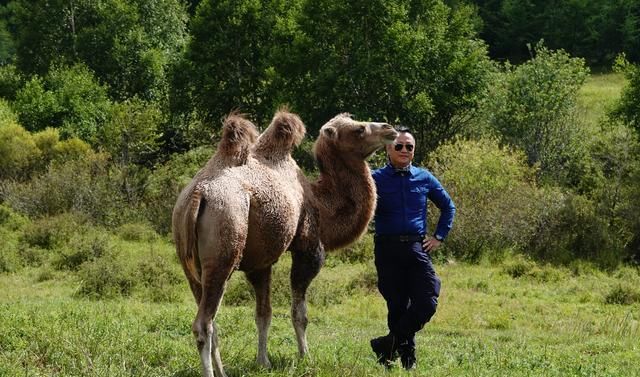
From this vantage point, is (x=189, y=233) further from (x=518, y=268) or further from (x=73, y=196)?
(x=73, y=196)

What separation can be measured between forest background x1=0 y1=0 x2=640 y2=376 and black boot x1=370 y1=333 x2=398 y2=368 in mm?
284

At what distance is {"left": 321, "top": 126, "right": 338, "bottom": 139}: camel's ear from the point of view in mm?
7516

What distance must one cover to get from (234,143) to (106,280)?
422 inches

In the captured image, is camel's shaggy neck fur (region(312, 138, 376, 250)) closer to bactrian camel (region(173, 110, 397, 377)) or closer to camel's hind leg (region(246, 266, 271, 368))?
bactrian camel (region(173, 110, 397, 377))

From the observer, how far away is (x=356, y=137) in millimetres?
7527

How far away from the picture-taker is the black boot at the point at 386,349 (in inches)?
284

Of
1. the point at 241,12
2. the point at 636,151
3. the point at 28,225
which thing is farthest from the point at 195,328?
the point at 241,12

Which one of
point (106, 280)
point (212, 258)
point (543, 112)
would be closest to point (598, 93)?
point (543, 112)

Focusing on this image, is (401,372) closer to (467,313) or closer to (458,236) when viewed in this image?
(467,313)

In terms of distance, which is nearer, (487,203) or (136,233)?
(487,203)

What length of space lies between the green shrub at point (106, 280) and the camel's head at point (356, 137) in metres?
9.57

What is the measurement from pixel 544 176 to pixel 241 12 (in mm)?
15741

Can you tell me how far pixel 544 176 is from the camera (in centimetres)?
2981

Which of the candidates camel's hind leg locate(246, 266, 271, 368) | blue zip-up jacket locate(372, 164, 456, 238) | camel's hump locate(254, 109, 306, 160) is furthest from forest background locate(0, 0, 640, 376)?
camel's hump locate(254, 109, 306, 160)
